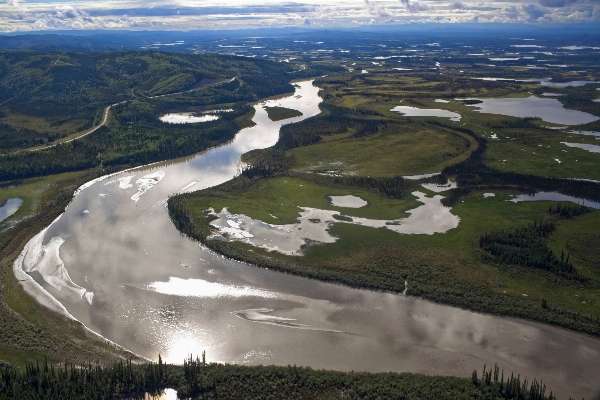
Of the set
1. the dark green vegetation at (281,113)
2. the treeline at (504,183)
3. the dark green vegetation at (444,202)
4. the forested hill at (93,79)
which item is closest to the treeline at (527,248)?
the dark green vegetation at (444,202)

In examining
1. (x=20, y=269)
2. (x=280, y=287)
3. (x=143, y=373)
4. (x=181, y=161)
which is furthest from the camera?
(x=181, y=161)

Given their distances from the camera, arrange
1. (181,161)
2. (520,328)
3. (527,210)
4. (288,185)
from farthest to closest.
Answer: (181,161) < (288,185) < (527,210) < (520,328)

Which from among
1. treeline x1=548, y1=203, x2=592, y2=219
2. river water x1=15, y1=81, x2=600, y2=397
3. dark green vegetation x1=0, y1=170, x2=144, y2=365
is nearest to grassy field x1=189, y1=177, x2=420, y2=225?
river water x1=15, y1=81, x2=600, y2=397

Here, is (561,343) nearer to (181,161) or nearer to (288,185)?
(288,185)

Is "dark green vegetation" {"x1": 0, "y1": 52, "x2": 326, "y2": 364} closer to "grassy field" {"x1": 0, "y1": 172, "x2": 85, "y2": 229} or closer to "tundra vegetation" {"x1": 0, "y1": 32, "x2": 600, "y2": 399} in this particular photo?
"grassy field" {"x1": 0, "y1": 172, "x2": 85, "y2": 229}

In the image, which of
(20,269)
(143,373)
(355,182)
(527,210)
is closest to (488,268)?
(527,210)

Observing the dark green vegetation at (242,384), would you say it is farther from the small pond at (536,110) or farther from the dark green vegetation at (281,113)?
the small pond at (536,110)

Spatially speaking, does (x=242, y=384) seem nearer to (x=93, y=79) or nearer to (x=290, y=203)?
(x=290, y=203)
